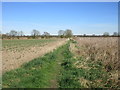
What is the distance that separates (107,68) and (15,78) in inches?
204

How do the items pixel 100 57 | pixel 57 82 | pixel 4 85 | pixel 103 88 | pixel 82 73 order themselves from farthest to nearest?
pixel 100 57
pixel 82 73
pixel 57 82
pixel 4 85
pixel 103 88

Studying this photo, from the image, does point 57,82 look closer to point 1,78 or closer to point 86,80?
point 86,80

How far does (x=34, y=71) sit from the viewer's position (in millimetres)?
→ 10625

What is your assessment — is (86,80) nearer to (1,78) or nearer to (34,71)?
(34,71)

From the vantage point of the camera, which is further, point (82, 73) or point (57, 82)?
point (82, 73)

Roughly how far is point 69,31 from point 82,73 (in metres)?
139

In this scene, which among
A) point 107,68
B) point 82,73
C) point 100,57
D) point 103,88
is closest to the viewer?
point 103,88

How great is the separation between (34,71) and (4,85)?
9.01ft

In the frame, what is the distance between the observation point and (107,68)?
10.5m

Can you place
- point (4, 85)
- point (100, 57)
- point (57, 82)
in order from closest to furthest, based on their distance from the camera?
point (4, 85) < point (57, 82) < point (100, 57)

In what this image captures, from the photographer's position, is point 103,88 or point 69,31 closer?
point 103,88

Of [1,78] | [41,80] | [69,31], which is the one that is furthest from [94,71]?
[69,31]

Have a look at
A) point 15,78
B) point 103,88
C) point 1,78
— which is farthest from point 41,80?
point 103,88

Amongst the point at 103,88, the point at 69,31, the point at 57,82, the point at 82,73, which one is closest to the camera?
the point at 103,88
